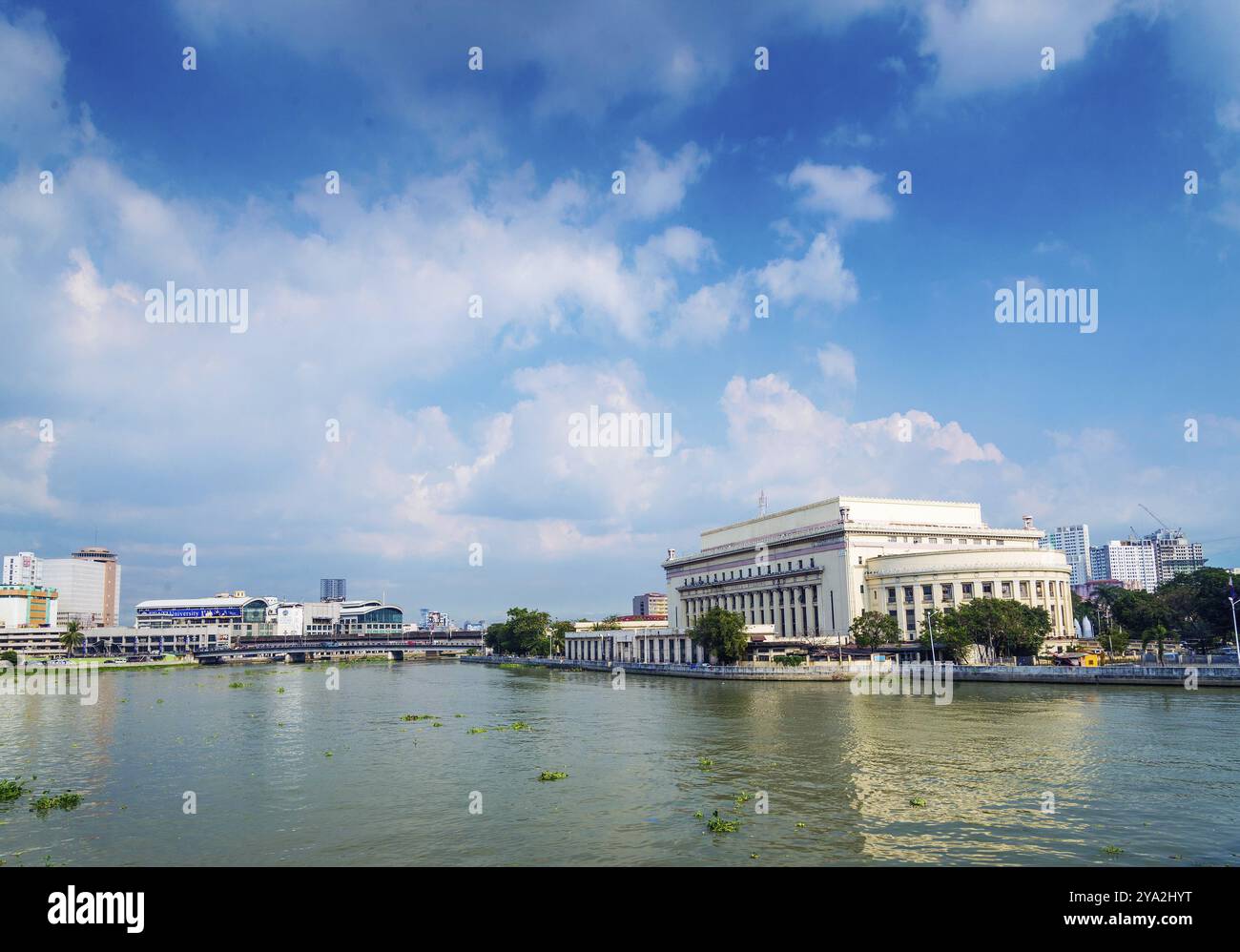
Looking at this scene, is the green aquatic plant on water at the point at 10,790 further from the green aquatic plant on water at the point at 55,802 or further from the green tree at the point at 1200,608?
the green tree at the point at 1200,608

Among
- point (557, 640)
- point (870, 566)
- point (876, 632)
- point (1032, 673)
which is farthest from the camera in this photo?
point (557, 640)

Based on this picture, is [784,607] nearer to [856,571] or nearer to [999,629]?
[856,571]

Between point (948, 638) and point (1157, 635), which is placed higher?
point (1157, 635)

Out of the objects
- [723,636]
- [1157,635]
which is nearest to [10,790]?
[723,636]

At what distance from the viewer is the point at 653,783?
3794cm

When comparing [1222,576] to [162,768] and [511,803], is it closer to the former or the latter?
[511,803]

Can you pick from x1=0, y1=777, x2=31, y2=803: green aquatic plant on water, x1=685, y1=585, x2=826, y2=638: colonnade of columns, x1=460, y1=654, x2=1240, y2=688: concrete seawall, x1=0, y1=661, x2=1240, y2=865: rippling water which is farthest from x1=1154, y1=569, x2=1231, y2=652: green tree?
x1=0, y1=777, x2=31, y2=803: green aquatic plant on water

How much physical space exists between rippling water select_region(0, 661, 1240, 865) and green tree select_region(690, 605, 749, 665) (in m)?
41.2

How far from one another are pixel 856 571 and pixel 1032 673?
51.9 m

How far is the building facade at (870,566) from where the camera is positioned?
122875 mm

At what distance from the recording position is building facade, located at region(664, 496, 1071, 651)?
122875 mm

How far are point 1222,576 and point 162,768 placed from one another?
118 m
